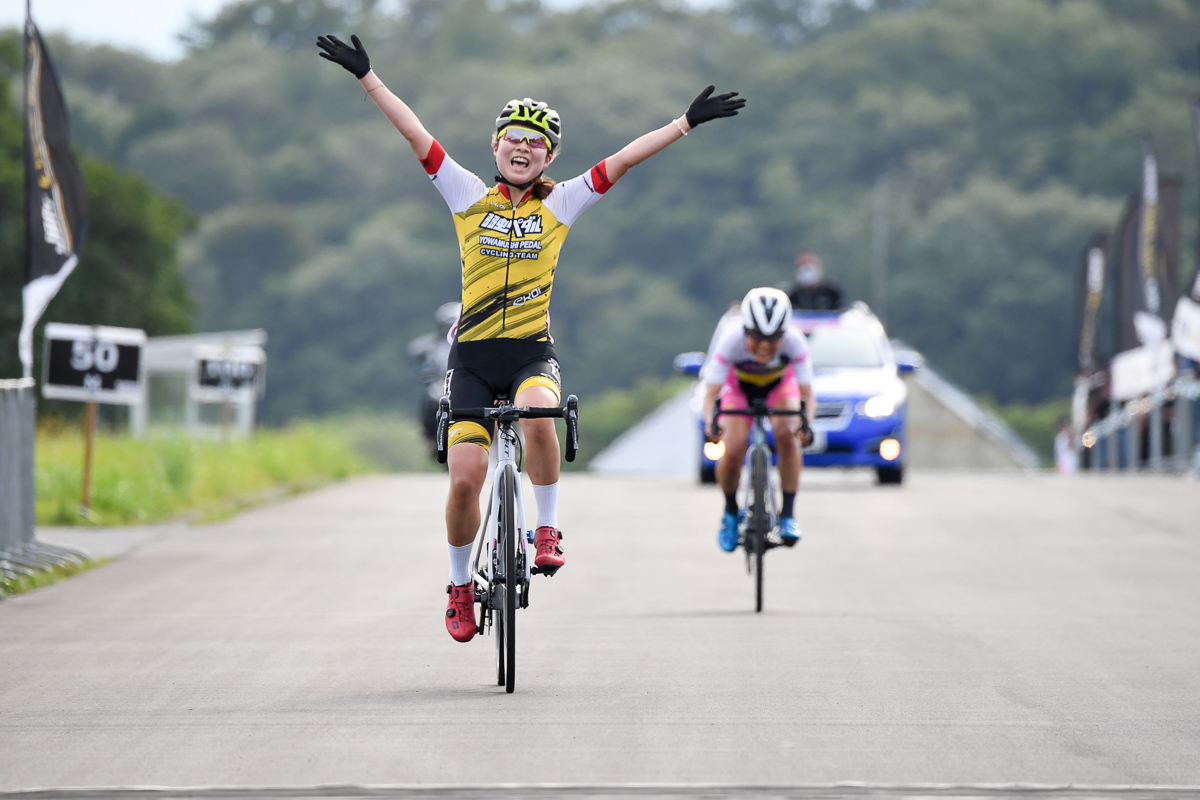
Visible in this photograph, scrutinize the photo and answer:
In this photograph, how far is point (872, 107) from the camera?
9650cm

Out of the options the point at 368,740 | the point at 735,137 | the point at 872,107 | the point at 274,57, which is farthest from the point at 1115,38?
the point at 368,740

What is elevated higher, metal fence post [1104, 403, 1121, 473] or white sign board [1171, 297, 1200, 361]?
white sign board [1171, 297, 1200, 361]

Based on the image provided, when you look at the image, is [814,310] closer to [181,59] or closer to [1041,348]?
[1041,348]

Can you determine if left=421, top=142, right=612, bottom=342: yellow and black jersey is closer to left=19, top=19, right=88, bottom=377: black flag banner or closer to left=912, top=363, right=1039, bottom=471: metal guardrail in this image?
left=19, top=19, right=88, bottom=377: black flag banner

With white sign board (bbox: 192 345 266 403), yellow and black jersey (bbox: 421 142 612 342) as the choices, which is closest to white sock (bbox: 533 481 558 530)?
yellow and black jersey (bbox: 421 142 612 342)

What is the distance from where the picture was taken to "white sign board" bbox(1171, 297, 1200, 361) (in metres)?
24.9

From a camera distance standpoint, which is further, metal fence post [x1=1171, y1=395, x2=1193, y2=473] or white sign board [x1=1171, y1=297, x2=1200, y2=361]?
metal fence post [x1=1171, y1=395, x2=1193, y2=473]

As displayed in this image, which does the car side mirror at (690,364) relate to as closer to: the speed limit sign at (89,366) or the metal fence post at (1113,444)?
the speed limit sign at (89,366)

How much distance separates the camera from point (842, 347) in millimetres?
22156

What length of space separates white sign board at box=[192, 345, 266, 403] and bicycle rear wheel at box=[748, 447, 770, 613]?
13.3 metres

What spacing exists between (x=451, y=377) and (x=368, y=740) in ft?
6.29

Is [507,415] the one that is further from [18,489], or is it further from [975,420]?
[975,420]

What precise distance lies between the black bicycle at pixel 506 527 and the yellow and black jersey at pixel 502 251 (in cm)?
33

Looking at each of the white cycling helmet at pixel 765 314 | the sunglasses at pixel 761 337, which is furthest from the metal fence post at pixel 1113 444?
the white cycling helmet at pixel 765 314
